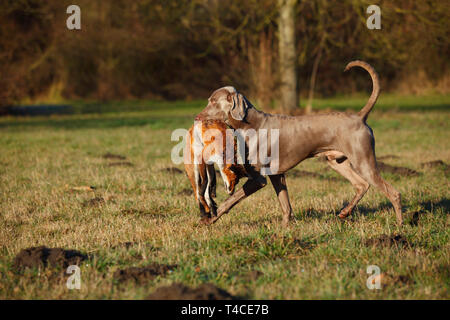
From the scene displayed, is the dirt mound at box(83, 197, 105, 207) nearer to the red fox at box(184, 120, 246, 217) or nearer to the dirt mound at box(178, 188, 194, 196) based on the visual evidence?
the dirt mound at box(178, 188, 194, 196)

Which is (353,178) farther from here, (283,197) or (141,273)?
(141,273)

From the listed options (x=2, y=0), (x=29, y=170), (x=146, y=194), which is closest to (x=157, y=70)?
(x=2, y=0)

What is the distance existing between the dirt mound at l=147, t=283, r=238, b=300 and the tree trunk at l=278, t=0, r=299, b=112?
15.5 metres

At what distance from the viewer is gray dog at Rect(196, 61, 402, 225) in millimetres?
5238

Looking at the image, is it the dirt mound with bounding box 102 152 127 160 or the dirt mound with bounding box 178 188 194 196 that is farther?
the dirt mound with bounding box 102 152 127 160

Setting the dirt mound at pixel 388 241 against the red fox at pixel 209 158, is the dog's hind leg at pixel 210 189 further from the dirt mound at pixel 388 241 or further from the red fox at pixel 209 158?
the dirt mound at pixel 388 241

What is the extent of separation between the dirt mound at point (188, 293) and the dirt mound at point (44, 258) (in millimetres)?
1018

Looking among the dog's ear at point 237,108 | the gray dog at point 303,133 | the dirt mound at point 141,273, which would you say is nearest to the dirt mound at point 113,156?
the gray dog at point 303,133

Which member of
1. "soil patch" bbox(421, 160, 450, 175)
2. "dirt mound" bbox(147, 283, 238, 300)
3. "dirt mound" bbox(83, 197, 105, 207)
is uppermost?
"soil patch" bbox(421, 160, 450, 175)

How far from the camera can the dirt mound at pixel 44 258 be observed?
13.5ft

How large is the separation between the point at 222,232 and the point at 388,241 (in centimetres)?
158

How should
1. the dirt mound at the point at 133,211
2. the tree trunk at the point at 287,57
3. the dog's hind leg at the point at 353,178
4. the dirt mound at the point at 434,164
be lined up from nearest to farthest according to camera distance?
the dog's hind leg at the point at 353,178 < the dirt mound at the point at 133,211 < the dirt mound at the point at 434,164 < the tree trunk at the point at 287,57

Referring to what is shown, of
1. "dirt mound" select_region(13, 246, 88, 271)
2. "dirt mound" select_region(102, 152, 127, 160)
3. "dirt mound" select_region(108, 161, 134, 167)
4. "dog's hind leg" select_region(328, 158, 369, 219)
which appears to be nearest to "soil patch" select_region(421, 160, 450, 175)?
"dog's hind leg" select_region(328, 158, 369, 219)

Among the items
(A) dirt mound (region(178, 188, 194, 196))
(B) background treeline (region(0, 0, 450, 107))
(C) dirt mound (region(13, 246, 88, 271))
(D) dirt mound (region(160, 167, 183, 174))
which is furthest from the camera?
(B) background treeline (region(0, 0, 450, 107))
